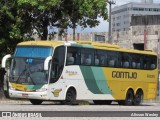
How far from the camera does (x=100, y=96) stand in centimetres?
3078

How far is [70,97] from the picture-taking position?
28.2 meters

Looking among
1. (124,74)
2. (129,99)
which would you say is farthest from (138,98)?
(124,74)

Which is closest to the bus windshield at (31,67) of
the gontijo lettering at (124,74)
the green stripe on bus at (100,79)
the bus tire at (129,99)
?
the green stripe on bus at (100,79)

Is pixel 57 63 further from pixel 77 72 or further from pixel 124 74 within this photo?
pixel 124 74

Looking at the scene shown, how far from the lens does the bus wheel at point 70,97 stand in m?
28.0

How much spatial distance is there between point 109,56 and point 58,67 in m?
4.76

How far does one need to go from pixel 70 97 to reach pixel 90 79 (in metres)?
2.12

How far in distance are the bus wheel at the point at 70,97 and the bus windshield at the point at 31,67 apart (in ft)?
6.22

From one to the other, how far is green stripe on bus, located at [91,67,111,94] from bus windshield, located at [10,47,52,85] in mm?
3754

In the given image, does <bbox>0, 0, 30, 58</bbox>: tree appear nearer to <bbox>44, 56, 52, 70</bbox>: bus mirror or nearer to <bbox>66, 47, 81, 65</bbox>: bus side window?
<bbox>66, 47, 81, 65</bbox>: bus side window

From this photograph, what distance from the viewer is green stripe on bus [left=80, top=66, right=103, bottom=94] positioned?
29047 mm

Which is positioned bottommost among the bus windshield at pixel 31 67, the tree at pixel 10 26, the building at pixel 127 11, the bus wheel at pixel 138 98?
the bus wheel at pixel 138 98

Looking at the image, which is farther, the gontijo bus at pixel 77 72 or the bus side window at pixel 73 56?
the bus side window at pixel 73 56

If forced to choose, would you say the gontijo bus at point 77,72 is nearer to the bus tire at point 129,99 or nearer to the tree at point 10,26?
the bus tire at point 129,99
